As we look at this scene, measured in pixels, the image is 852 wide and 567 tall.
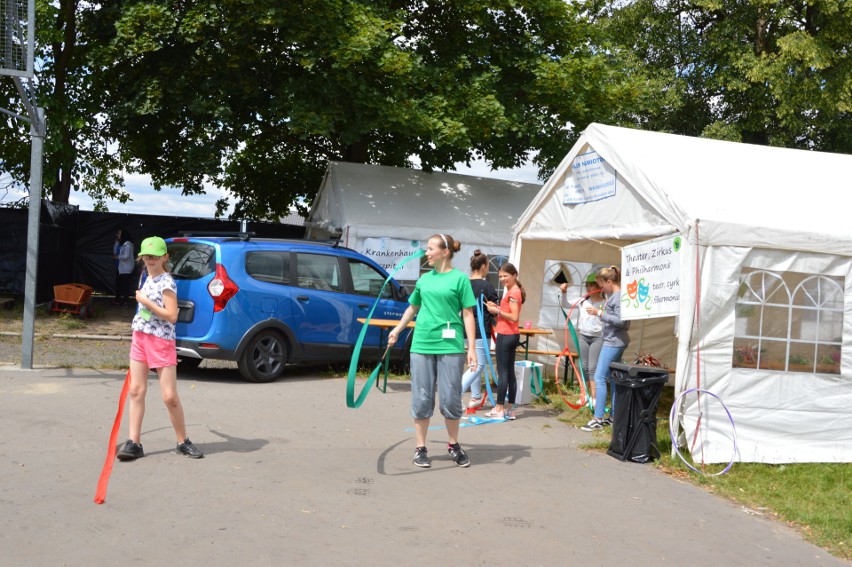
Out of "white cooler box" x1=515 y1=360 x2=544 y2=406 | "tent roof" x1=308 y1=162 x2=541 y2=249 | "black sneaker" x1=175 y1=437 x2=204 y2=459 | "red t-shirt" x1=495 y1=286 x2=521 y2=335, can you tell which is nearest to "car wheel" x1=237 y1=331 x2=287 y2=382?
"white cooler box" x1=515 y1=360 x2=544 y2=406

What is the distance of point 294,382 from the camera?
11.0 meters

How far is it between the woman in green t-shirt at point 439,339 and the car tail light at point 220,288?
151 inches

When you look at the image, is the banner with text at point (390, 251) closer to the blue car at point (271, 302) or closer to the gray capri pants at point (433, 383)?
the blue car at point (271, 302)

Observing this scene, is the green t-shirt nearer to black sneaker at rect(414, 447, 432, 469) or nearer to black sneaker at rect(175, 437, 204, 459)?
black sneaker at rect(414, 447, 432, 469)

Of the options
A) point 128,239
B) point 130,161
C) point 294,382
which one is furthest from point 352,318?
point 130,161

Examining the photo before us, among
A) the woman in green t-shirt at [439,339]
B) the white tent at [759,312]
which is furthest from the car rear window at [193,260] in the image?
the white tent at [759,312]

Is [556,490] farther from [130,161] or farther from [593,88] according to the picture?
[130,161]

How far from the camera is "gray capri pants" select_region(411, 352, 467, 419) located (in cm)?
689

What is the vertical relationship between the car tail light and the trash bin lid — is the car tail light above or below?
above

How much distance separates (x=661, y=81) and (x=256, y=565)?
21288 millimetres

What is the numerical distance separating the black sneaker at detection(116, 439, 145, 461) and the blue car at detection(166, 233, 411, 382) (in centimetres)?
352

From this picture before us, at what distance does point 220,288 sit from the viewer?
1020cm

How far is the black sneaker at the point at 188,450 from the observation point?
270 inches

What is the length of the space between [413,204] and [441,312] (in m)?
10.5
